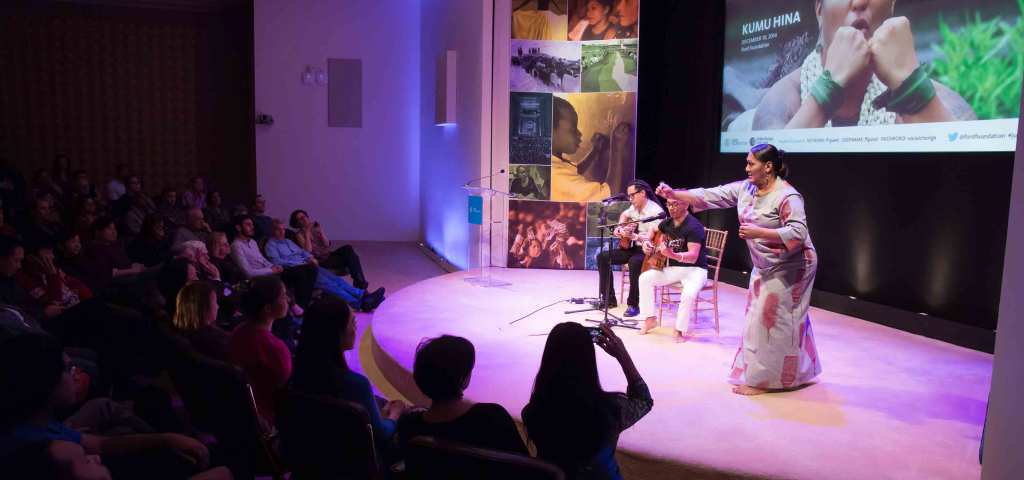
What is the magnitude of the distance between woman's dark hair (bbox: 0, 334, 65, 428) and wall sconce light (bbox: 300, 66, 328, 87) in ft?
32.5

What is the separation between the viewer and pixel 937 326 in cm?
534

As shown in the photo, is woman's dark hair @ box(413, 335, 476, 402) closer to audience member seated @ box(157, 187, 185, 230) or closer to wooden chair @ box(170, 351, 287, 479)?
wooden chair @ box(170, 351, 287, 479)

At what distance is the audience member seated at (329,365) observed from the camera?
2.38 metres

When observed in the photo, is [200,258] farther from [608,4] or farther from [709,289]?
[608,4]

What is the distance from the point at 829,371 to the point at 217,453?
341 cm

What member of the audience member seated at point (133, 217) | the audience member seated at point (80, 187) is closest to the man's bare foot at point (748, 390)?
the audience member seated at point (133, 217)

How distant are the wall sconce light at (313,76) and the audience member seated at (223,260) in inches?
215

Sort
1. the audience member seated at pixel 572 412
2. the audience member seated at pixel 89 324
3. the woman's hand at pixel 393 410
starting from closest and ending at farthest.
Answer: the audience member seated at pixel 572 412
the woman's hand at pixel 393 410
the audience member seated at pixel 89 324

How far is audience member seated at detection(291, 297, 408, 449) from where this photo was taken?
2.38m

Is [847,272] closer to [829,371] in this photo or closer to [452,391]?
[829,371]

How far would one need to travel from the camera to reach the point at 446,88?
922cm

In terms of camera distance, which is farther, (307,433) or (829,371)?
(829,371)

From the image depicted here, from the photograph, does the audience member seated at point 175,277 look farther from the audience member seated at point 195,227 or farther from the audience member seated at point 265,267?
the audience member seated at point 195,227

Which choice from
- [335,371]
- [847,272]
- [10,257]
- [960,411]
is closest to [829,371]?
[960,411]
